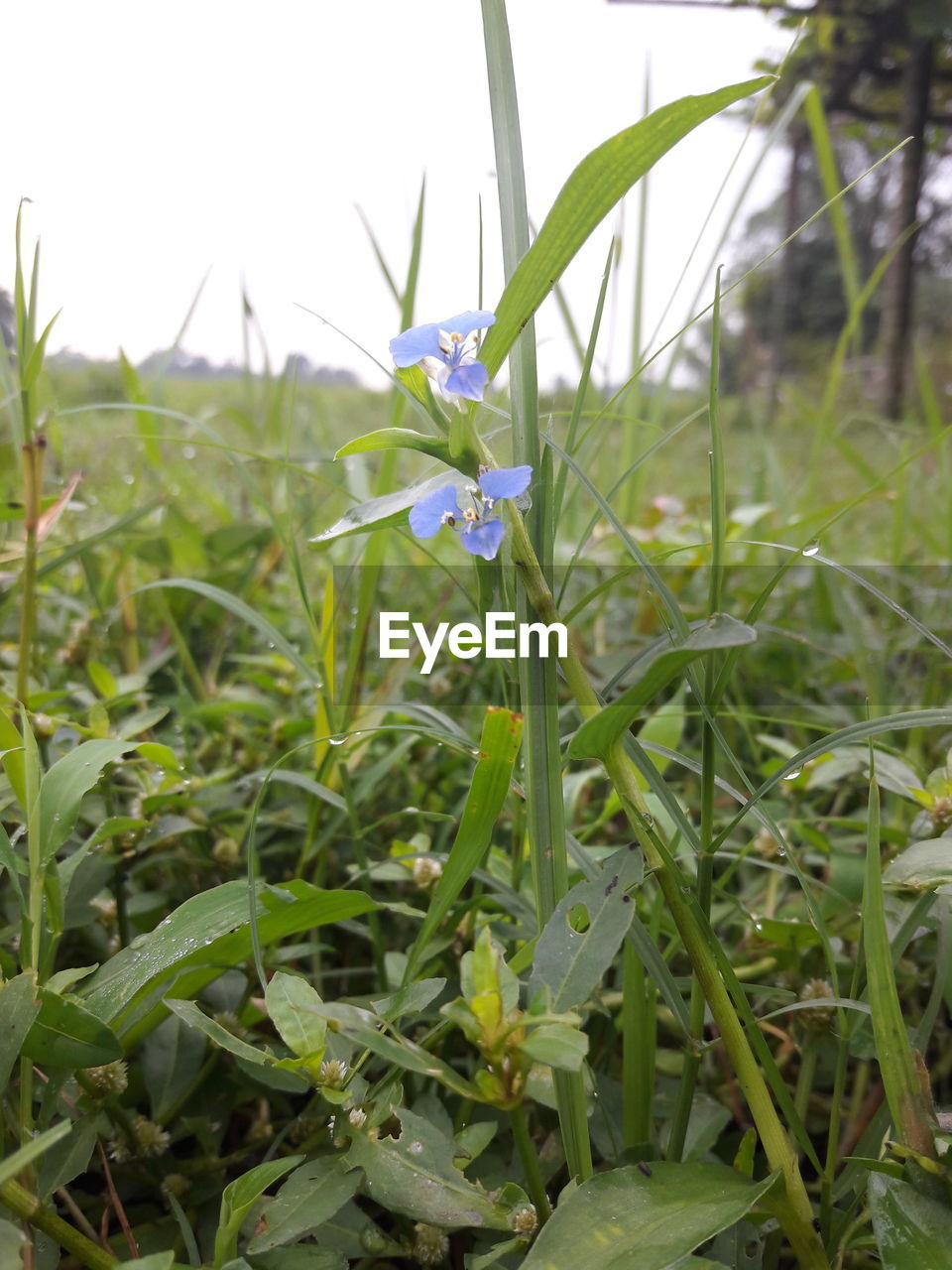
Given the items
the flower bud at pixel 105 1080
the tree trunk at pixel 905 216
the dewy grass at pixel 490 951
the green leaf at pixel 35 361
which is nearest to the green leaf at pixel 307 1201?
the dewy grass at pixel 490 951

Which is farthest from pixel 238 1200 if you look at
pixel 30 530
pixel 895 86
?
pixel 895 86

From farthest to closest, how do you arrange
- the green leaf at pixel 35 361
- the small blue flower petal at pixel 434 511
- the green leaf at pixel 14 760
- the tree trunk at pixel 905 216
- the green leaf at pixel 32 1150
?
the tree trunk at pixel 905 216, the green leaf at pixel 35 361, the green leaf at pixel 14 760, the small blue flower petal at pixel 434 511, the green leaf at pixel 32 1150

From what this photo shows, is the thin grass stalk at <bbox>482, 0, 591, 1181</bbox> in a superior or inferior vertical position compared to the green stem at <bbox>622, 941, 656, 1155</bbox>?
superior

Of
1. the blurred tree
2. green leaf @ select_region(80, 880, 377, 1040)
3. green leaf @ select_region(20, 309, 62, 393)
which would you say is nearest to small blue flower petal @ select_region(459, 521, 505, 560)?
green leaf @ select_region(80, 880, 377, 1040)

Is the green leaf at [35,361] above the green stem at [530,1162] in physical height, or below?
above

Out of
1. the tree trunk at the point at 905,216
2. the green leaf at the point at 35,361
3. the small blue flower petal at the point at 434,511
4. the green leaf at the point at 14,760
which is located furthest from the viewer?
the tree trunk at the point at 905,216

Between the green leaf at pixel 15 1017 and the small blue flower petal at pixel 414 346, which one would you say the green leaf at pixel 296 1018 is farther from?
the small blue flower petal at pixel 414 346

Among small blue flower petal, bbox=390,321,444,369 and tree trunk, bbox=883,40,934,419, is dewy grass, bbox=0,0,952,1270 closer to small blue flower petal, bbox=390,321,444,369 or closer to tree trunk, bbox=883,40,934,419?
small blue flower petal, bbox=390,321,444,369

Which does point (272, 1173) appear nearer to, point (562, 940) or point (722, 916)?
point (562, 940)
